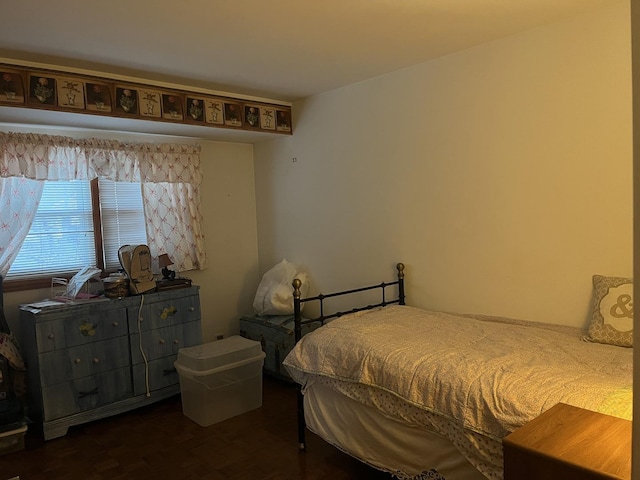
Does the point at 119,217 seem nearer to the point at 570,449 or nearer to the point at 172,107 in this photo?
the point at 172,107

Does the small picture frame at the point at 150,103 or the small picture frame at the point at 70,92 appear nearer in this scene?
the small picture frame at the point at 70,92

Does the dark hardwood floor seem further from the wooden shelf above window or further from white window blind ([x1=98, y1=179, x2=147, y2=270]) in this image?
the wooden shelf above window

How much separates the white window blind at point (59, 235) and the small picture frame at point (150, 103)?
805 mm

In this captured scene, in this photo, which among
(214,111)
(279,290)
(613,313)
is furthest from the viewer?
(279,290)

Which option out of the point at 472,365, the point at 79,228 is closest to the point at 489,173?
the point at 472,365

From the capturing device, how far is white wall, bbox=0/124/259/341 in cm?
427

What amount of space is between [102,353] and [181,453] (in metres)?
0.94

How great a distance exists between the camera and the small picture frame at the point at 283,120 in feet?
13.3

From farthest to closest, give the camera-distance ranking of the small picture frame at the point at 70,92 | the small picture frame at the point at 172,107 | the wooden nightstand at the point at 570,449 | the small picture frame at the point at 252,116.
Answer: the small picture frame at the point at 252,116 < the small picture frame at the point at 172,107 < the small picture frame at the point at 70,92 < the wooden nightstand at the point at 570,449

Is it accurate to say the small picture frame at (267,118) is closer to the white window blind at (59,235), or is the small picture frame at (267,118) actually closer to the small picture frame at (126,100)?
the small picture frame at (126,100)

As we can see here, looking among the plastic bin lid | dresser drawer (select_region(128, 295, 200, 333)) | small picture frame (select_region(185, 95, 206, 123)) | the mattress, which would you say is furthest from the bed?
small picture frame (select_region(185, 95, 206, 123))

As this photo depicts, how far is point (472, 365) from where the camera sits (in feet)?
6.70

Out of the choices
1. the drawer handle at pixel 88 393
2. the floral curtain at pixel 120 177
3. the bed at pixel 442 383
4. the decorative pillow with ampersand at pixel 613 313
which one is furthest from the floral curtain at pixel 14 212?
the decorative pillow with ampersand at pixel 613 313

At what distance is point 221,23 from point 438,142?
1501 millimetres
